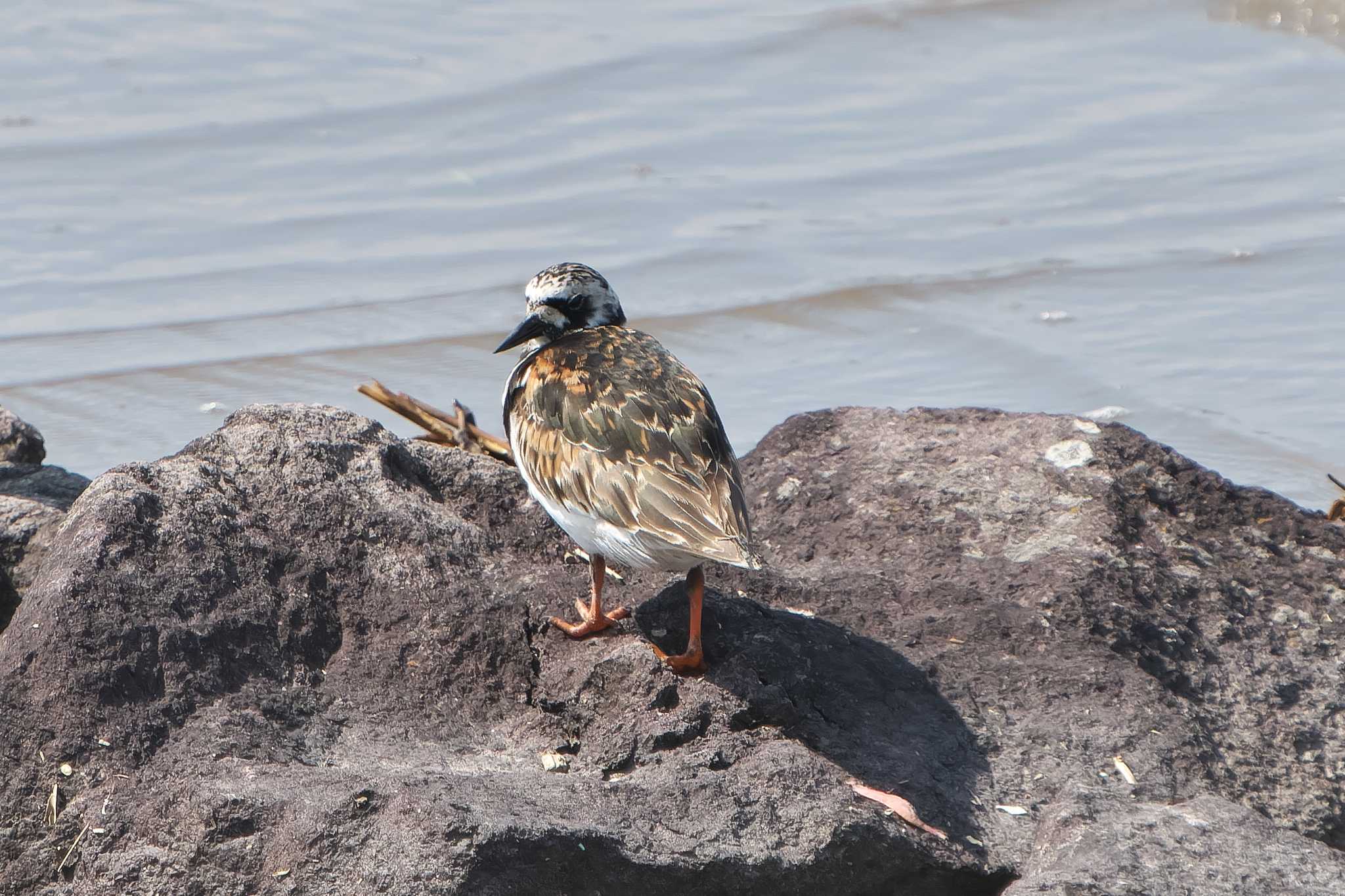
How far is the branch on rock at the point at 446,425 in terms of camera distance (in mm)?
5484

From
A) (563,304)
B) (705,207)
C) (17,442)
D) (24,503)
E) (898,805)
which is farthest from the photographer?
(705,207)

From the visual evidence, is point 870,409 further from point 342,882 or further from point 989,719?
point 342,882

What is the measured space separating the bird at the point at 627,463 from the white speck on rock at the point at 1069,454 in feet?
3.62

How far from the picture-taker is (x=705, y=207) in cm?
1034

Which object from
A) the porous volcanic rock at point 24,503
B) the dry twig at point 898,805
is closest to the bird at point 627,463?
the dry twig at point 898,805

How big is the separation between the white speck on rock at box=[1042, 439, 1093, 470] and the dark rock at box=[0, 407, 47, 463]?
3.46 meters

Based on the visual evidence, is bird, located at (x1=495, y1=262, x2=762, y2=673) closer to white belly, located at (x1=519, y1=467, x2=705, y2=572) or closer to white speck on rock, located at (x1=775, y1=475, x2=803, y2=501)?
white belly, located at (x1=519, y1=467, x2=705, y2=572)

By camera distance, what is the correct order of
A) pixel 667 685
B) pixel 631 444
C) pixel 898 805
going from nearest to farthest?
pixel 898 805, pixel 667 685, pixel 631 444

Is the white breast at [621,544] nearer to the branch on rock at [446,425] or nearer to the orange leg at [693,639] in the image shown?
the orange leg at [693,639]

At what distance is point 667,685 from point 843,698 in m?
0.45

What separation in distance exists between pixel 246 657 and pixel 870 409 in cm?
227

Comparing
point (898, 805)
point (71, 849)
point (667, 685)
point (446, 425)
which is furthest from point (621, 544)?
point (446, 425)

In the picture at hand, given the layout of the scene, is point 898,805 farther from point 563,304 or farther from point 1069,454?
point 563,304

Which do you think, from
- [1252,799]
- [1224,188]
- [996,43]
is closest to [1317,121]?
[1224,188]
